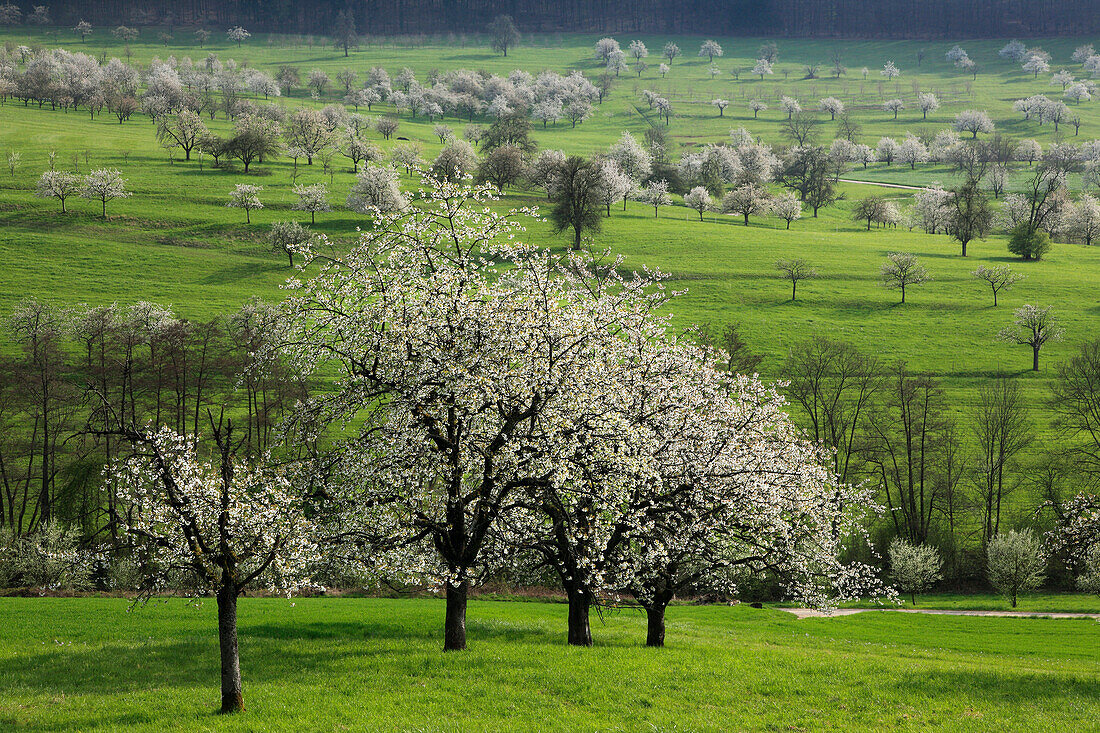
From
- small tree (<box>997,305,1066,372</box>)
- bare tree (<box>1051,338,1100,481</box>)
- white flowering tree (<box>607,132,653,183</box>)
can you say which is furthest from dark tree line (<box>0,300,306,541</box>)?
white flowering tree (<box>607,132,653,183</box>)

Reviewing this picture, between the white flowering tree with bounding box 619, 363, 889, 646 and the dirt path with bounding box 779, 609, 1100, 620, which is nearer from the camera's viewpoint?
the white flowering tree with bounding box 619, 363, 889, 646

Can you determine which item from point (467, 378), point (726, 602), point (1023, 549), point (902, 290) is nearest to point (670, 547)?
point (467, 378)

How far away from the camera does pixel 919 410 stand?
8119cm

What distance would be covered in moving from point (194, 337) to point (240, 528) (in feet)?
243

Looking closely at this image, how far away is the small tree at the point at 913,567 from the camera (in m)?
61.8

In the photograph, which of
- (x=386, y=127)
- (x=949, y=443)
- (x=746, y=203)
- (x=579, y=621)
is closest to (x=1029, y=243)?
(x=746, y=203)

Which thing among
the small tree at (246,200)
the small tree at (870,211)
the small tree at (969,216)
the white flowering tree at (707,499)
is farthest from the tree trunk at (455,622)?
the small tree at (870,211)

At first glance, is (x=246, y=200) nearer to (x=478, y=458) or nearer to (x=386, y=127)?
(x=386, y=127)

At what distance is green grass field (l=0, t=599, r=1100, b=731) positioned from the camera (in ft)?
59.0

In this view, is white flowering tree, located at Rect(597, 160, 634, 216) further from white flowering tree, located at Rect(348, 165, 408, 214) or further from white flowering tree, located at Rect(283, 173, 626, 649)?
white flowering tree, located at Rect(283, 173, 626, 649)

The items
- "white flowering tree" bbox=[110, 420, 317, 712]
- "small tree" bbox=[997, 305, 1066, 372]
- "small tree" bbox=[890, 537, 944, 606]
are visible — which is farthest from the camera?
"small tree" bbox=[997, 305, 1066, 372]

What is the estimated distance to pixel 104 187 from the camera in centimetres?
11381

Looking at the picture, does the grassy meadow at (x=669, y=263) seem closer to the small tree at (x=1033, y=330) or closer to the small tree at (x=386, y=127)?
the small tree at (x=1033, y=330)

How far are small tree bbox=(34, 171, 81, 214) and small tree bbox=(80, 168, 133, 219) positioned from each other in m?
1.95
